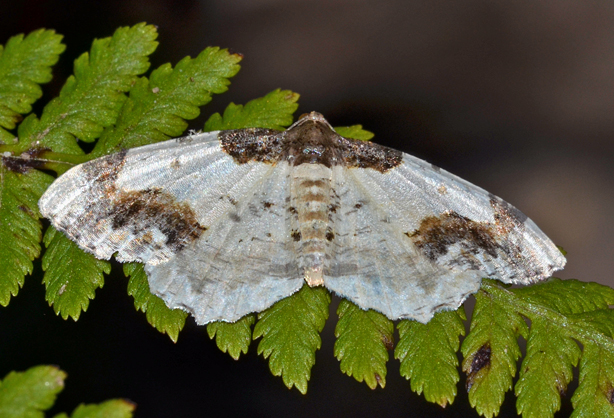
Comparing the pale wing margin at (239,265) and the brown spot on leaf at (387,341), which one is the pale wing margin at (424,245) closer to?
the brown spot on leaf at (387,341)

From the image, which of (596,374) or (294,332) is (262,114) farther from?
(596,374)

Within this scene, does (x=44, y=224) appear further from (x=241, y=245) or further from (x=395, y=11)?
(x=395, y=11)

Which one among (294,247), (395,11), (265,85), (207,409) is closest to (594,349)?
(294,247)

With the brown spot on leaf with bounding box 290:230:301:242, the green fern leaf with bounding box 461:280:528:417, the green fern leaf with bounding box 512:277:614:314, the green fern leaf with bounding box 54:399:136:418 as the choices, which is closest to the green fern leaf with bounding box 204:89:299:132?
the brown spot on leaf with bounding box 290:230:301:242

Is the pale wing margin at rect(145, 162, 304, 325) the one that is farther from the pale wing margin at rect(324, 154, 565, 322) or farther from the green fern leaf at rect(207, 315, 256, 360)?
the pale wing margin at rect(324, 154, 565, 322)

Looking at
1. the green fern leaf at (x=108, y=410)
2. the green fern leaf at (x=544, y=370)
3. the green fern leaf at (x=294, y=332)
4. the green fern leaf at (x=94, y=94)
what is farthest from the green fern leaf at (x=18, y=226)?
the green fern leaf at (x=544, y=370)
